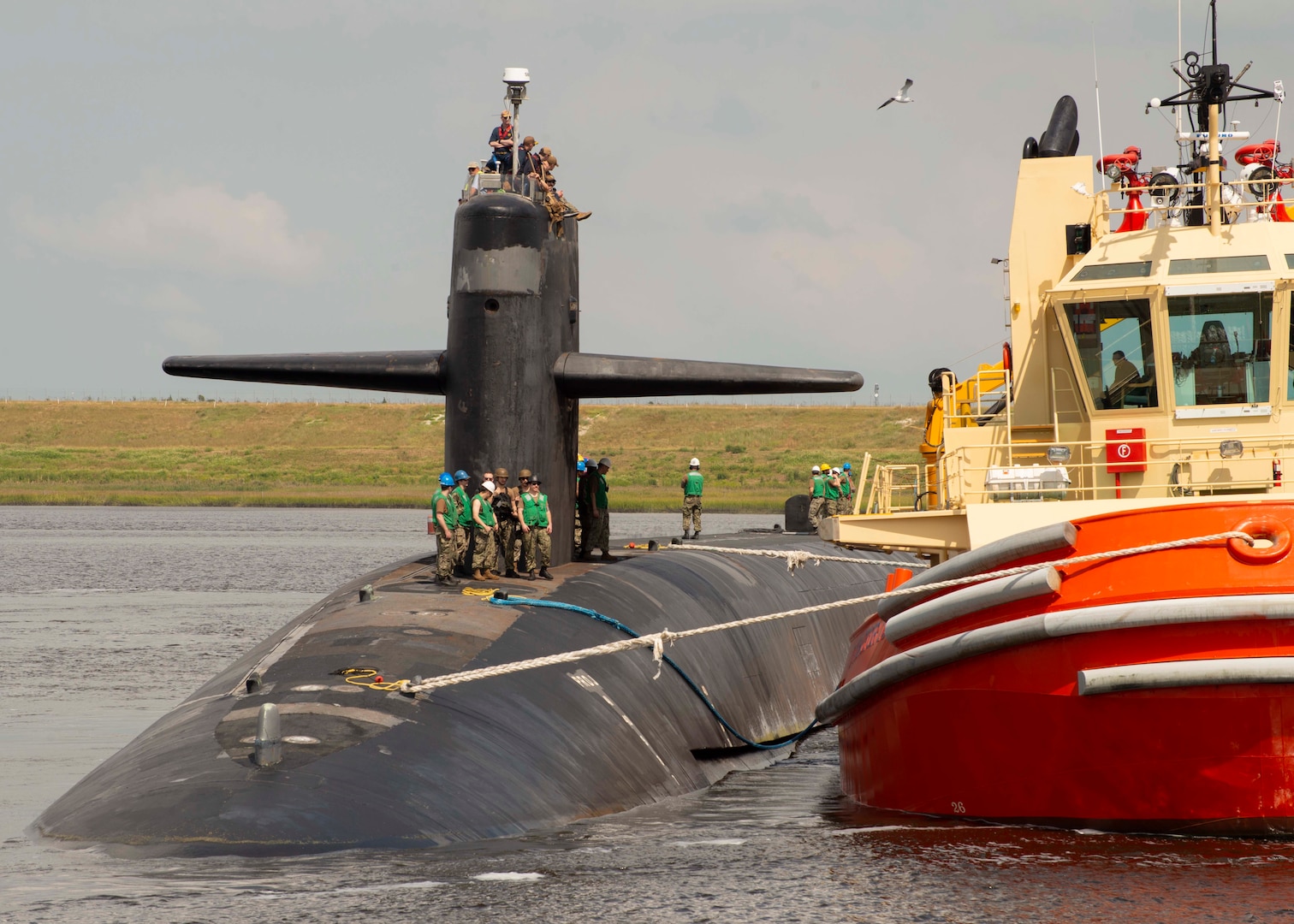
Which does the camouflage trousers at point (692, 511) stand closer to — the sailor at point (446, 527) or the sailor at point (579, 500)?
the sailor at point (579, 500)

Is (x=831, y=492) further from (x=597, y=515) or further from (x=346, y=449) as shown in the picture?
(x=346, y=449)

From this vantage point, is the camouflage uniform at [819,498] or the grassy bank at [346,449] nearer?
the camouflage uniform at [819,498]

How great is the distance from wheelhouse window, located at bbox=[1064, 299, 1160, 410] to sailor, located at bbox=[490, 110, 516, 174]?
21.2 feet

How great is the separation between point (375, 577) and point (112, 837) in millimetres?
6389

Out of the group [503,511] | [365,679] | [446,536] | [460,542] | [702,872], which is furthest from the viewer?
[503,511]

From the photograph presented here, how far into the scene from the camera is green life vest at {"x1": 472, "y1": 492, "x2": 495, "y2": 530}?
13422mm

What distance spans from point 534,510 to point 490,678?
3226mm

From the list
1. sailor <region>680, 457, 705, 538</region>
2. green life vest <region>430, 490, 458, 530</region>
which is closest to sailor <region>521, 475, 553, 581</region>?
green life vest <region>430, 490, 458, 530</region>

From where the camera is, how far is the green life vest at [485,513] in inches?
528

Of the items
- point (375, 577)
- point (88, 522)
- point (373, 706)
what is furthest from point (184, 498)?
point (373, 706)

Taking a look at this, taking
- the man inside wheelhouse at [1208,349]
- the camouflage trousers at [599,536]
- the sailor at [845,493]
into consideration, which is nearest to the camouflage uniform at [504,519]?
the camouflage trousers at [599,536]

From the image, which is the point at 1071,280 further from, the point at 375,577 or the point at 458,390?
the point at 375,577

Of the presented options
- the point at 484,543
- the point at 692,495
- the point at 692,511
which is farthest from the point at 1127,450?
the point at 692,511

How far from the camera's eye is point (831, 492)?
32875 mm
